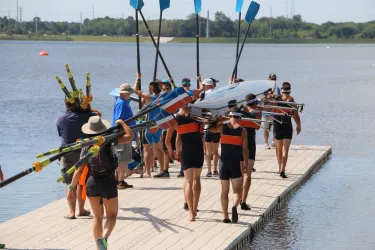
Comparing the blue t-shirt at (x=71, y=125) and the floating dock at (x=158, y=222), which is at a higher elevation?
the blue t-shirt at (x=71, y=125)

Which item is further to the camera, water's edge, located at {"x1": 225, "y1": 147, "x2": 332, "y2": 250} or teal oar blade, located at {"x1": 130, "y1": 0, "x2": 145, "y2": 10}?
teal oar blade, located at {"x1": 130, "y1": 0, "x2": 145, "y2": 10}

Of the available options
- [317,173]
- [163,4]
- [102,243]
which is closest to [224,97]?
[163,4]

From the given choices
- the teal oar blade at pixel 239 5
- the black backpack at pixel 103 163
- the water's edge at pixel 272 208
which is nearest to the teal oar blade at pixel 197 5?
the teal oar blade at pixel 239 5

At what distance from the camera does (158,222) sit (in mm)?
12188

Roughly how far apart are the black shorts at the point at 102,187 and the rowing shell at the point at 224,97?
2.55 m

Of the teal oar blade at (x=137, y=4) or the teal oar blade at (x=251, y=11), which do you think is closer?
the teal oar blade at (x=137, y=4)

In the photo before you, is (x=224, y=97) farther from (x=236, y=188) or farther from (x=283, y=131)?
(x=236, y=188)

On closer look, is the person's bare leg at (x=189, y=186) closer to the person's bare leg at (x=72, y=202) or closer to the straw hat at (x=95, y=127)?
the person's bare leg at (x=72, y=202)

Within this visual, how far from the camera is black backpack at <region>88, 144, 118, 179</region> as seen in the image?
975 cm

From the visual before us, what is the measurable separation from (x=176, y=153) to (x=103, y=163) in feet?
11.4

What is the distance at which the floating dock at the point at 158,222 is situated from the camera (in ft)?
36.1

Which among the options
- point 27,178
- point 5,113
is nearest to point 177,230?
point 27,178

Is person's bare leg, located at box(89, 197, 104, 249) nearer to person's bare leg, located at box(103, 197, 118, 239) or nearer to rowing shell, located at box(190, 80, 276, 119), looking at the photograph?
person's bare leg, located at box(103, 197, 118, 239)

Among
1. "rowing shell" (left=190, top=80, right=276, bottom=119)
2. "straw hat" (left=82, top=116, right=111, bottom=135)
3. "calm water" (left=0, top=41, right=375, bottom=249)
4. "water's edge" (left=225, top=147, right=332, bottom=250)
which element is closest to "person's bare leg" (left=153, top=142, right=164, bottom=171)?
"rowing shell" (left=190, top=80, right=276, bottom=119)
